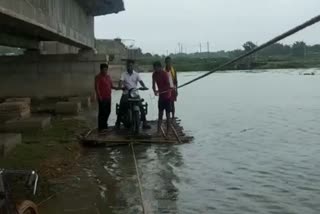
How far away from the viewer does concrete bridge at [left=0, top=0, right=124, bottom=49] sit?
1141cm

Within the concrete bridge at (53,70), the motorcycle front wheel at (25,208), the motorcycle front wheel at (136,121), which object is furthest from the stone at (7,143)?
the concrete bridge at (53,70)

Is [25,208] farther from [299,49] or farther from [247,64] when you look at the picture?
[299,49]

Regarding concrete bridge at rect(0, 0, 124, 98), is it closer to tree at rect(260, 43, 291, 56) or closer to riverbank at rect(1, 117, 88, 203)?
riverbank at rect(1, 117, 88, 203)

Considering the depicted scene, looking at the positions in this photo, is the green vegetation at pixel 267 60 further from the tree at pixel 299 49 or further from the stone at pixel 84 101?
the stone at pixel 84 101

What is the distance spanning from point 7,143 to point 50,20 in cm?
452

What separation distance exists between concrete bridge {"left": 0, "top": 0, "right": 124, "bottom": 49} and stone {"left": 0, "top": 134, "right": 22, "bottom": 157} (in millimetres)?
2257

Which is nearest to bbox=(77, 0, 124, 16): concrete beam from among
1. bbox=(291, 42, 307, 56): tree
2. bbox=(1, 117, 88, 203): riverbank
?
bbox=(1, 117, 88, 203): riverbank

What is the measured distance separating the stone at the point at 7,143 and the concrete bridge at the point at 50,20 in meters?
2.26

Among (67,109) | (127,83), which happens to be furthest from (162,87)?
(67,109)

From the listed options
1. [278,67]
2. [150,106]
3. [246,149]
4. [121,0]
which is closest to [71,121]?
[246,149]

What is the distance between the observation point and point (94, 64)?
2936cm

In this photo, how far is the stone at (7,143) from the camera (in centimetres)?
1143

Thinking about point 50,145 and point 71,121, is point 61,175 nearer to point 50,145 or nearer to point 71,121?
point 50,145

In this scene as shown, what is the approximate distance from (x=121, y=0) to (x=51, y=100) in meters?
6.11
